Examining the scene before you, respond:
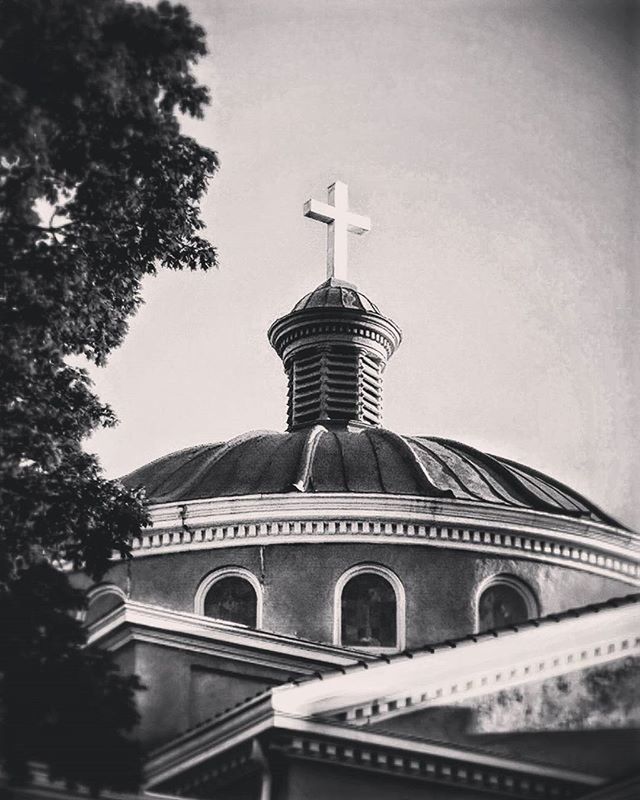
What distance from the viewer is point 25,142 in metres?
15.5

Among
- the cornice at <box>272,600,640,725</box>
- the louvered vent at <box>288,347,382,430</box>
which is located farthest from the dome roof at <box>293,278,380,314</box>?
the cornice at <box>272,600,640,725</box>

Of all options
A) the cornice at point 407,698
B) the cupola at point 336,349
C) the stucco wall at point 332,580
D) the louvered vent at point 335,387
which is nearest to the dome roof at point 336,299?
the cupola at point 336,349

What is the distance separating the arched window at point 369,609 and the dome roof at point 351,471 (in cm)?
111

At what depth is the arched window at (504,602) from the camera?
23047 millimetres

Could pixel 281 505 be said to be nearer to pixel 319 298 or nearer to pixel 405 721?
pixel 319 298

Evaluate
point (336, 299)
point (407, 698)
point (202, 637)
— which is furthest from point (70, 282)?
point (336, 299)

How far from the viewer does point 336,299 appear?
26719 mm

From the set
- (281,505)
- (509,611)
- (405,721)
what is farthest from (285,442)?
(405,721)

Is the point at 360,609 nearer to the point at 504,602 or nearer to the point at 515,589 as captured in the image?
the point at 504,602

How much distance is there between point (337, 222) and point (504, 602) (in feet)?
19.0

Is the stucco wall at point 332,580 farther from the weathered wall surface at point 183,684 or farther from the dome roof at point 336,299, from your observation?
the dome roof at point 336,299

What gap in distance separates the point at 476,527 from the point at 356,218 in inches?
187

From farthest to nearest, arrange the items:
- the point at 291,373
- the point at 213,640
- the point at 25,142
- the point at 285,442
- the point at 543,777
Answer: the point at 291,373 → the point at 285,442 → the point at 213,640 → the point at 543,777 → the point at 25,142

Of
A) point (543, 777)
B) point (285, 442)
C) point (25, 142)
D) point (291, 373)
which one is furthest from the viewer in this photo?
point (291, 373)
